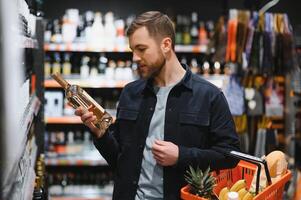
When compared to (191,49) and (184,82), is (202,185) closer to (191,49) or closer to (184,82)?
(184,82)

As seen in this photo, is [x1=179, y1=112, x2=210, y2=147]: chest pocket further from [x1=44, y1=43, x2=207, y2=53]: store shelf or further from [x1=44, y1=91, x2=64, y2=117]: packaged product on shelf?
[x1=44, y1=91, x2=64, y2=117]: packaged product on shelf

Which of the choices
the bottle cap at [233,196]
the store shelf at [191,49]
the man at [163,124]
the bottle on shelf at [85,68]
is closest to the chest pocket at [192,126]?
the man at [163,124]

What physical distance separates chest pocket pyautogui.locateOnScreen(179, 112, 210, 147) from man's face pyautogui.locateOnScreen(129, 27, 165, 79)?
260mm

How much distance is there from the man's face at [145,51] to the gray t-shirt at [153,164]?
14cm

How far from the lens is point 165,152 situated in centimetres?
195

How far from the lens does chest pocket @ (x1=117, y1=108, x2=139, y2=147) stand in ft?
7.25

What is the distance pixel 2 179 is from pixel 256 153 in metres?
3.90

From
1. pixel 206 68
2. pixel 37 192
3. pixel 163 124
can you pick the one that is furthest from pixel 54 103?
pixel 163 124

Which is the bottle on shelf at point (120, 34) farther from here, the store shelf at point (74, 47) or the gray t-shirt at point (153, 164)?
the gray t-shirt at point (153, 164)

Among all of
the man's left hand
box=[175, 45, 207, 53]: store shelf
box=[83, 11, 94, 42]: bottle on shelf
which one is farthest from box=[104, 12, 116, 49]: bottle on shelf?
the man's left hand

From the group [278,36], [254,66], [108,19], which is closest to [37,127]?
[108,19]

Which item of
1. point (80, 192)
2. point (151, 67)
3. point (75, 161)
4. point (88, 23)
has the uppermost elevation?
point (88, 23)

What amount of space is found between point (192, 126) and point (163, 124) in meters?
0.14

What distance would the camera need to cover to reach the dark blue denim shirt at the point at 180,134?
206 centimetres
